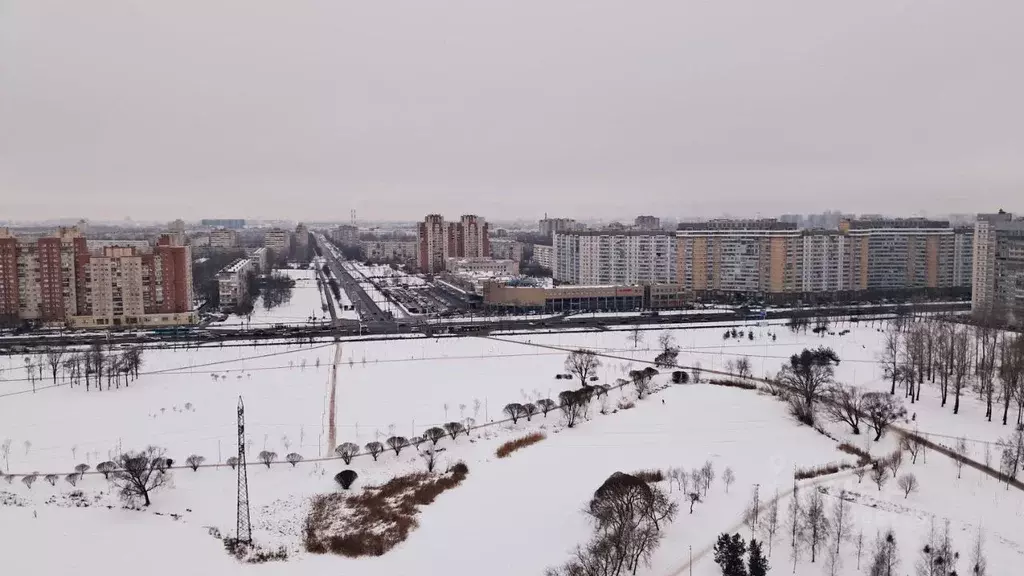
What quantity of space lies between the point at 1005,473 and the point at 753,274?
23.9 metres

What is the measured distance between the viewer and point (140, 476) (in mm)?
9383

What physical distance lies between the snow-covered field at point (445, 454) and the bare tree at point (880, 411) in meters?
0.36

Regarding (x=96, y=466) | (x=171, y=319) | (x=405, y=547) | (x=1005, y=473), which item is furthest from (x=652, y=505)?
(x=171, y=319)

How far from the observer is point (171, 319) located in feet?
83.5

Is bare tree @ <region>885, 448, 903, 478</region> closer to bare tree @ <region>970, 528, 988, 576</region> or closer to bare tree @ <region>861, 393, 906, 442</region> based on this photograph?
bare tree @ <region>861, 393, 906, 442</region>

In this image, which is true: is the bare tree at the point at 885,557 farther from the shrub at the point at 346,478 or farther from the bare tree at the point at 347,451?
the bare tree at the point at 347,451

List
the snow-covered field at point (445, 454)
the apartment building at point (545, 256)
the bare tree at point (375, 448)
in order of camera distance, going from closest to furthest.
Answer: the snow-covered field at point (445, 454)
the bare tree at point (375, 448)
the apartment building at point (545, 256)

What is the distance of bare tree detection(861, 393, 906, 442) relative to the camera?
11.9 m

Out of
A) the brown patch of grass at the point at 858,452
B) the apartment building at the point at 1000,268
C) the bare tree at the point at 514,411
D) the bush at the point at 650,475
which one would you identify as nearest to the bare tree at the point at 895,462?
the brown patch of grass at the point at 858,452

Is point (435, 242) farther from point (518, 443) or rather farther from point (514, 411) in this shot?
point (518, 443)

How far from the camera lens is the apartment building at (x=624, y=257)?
3481 centimetres

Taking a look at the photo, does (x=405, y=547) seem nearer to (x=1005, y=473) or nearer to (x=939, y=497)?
(x=939, y=497)

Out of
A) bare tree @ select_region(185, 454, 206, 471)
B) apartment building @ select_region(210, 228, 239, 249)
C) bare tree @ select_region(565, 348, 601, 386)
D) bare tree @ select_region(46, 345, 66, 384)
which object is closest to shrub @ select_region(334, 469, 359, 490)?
bare tree @ select_region(185, 454, 206, 471)

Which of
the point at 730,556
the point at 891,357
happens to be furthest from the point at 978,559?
the point at 891,357
